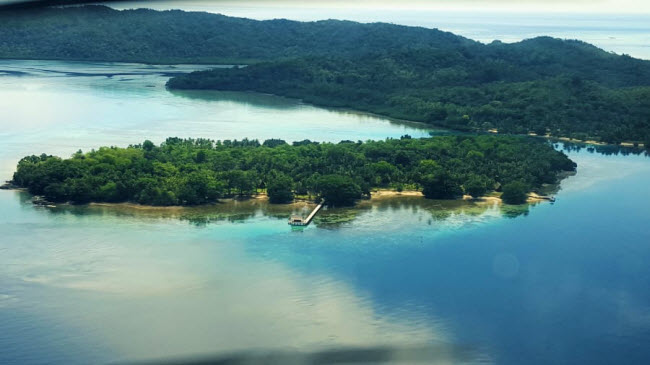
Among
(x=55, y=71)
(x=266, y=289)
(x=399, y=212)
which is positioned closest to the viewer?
(x=266, y=289)

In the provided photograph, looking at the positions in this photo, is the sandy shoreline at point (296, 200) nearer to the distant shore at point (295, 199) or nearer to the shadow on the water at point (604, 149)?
the distant shore at point (295, 199)

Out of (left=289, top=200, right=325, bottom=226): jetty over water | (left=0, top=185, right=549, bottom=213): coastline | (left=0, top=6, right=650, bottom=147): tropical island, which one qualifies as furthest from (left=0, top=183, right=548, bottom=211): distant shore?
(left=0, top=6, right=650, bottom=147): tropical island

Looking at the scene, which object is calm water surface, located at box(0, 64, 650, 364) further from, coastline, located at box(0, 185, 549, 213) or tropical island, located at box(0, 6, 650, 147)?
tropical island, located at box(0, 6, 650, 147)

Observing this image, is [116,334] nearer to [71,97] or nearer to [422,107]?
[422,107]

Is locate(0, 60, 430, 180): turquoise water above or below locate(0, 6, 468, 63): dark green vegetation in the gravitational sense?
below

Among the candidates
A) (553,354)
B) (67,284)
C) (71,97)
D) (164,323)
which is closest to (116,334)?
(164,323)

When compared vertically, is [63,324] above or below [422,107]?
below

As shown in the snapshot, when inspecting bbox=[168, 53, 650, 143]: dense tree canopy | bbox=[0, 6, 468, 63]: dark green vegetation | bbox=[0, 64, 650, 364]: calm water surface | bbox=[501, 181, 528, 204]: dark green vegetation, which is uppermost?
bbox=[0, 6, 468, 63]: dark green vegetation

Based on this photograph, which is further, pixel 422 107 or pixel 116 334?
pixel 422 107
